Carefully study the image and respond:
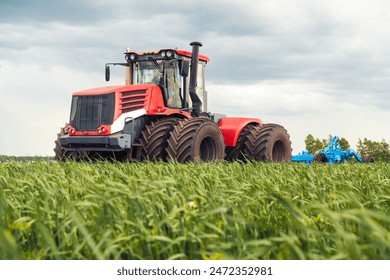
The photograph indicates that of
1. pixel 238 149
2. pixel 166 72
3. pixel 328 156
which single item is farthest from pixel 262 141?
pixel 328 156

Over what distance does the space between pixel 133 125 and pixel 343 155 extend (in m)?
12.2

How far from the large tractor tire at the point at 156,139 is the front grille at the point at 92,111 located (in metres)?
0.84

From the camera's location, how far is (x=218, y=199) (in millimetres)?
3854

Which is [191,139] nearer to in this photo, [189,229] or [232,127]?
[232,127]

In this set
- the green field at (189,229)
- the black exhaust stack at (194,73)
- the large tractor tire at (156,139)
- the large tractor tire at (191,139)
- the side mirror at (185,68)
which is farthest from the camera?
the black exhaust stack at (194,73)

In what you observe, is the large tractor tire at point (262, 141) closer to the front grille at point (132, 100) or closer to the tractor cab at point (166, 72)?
the tractor cab at point (166, 72)

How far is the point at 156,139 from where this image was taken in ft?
35.8

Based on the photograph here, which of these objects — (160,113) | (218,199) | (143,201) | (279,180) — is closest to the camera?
(143,201)

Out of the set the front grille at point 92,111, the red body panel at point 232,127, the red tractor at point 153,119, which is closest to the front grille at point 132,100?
the red tractor at point 153,119

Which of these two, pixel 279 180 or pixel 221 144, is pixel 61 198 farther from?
pixel 221 144

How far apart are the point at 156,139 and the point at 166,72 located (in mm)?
1949

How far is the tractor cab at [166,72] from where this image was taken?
12.0m
